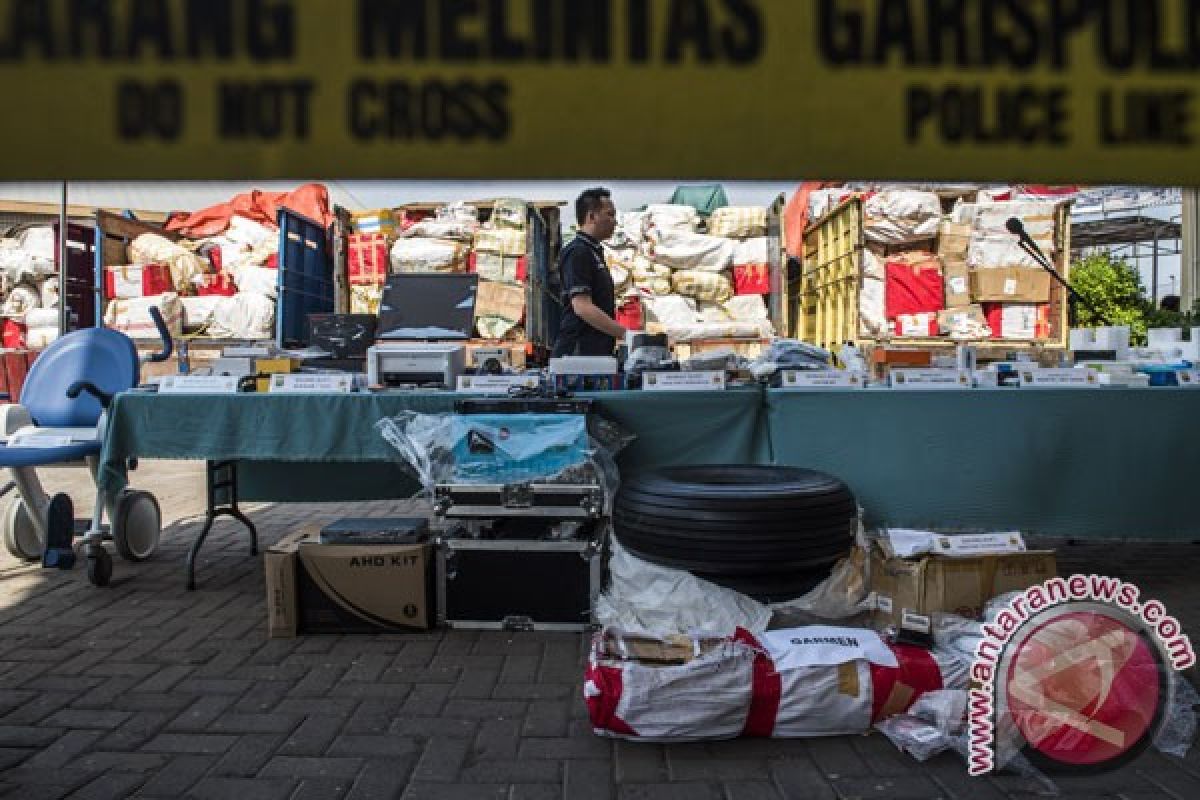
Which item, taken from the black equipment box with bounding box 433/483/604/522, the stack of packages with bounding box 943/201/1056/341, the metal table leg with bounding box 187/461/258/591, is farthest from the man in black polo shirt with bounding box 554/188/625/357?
the stack of packages with bounding box 943/201/1056/341

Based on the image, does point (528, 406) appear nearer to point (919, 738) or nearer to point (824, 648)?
point (824, 648)

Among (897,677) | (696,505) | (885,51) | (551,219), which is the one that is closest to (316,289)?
(551,219)

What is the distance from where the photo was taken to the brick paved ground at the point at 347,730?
6.66ft

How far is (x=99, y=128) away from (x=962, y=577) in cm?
269

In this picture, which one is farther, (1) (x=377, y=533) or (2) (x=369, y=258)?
(2) (x=369, y=258)

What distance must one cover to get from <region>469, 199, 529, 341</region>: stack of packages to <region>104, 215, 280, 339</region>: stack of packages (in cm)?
218

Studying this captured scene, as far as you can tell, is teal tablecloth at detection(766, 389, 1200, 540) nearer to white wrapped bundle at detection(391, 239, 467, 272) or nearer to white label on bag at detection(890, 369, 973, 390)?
white label on bag at detection(890, 369, 973, 390)

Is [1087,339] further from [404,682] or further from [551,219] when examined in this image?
[551,219]

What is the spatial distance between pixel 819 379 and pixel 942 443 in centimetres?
56

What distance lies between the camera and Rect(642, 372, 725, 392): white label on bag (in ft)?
11.3

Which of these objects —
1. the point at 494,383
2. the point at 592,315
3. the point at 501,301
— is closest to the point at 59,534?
the point at 494,383

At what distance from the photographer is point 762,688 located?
7.30 feet

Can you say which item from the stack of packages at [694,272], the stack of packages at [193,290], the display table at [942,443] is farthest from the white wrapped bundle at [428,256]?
the display table at [942,443]

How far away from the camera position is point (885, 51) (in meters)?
1.21
